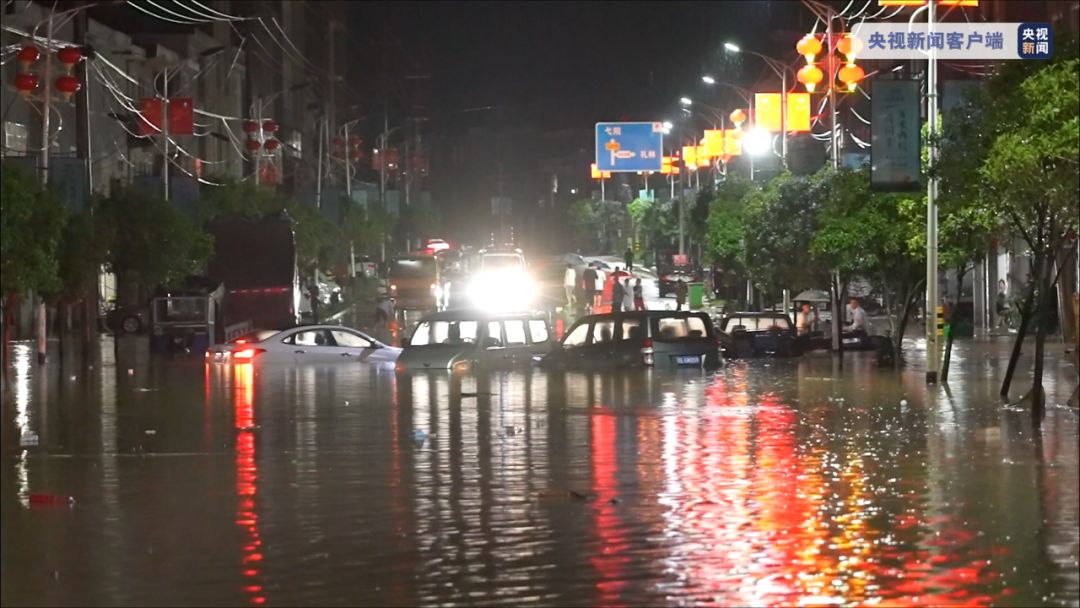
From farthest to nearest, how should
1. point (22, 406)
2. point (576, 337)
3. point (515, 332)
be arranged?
point (576, 337) → point (515, 332) → point (22, 406)

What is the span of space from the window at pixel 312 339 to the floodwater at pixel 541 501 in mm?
9477

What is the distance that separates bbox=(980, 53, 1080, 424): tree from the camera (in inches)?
963

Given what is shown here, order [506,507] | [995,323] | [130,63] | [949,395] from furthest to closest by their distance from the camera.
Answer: [130,63] → [995,323] → [949,395] → [506,507]

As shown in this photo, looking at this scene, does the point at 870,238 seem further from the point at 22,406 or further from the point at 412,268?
the point at 412,268

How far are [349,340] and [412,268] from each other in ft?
118

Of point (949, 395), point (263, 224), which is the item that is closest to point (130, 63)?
point (263, 224)

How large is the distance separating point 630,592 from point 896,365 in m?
28.2

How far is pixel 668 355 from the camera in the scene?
117ft

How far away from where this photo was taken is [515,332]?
3506cm

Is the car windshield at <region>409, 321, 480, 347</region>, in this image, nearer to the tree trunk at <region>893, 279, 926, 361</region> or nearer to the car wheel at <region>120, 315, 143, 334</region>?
the tree trunk at <region>893, 279, 926, 361</region>

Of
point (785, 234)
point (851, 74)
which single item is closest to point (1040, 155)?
point (851, 74)

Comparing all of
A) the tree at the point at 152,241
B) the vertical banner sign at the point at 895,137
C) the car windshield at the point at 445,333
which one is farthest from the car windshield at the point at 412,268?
the vertical banner sign at the point at 895,137

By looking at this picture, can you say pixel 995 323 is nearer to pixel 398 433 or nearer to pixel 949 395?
pixel 949 395

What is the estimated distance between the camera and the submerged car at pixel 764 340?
44.2 m
